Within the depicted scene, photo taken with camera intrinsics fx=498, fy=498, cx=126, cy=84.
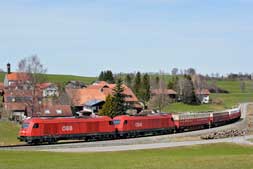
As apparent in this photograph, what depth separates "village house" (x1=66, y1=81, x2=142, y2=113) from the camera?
121 metres

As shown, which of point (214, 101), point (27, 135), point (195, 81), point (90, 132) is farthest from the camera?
point (195, 81)

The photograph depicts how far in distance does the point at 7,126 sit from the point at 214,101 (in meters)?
110

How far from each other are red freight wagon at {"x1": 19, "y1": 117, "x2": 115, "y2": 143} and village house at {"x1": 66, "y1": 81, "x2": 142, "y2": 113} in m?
57.1

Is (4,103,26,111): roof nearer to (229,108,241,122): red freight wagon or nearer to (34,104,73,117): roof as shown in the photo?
(34,104,73,117): roof

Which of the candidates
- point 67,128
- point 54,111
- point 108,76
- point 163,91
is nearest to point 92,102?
point 54,111

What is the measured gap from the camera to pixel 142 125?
69.2m

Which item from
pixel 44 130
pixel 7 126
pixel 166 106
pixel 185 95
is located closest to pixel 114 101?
pixel 7 126

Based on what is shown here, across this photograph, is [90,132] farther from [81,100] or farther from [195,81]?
[195,81]

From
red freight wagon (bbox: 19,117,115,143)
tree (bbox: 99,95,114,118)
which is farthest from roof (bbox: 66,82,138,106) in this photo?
red freight wagon (bbox: 19,117,115,143)

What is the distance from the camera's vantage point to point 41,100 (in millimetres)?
100750

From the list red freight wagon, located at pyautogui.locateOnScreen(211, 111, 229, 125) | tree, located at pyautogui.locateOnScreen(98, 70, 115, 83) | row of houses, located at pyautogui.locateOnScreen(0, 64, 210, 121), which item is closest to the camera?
red freight wagon, located at pyautogui.locateOnScreen(211, 111, 229, 125)

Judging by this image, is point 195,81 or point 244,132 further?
point 195,81

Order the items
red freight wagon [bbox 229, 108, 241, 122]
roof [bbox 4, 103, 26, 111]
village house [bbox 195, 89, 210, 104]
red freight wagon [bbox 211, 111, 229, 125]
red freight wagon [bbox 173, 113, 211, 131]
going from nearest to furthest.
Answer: red freight wagon [bbox 173, 113, 211, 131] → red freight wagon [bbox 211, 111, 229, 125] → red freight wagon [bbox 229, 108, 241, 122] → roof [bbox 4, 103, 26, 111] → village house [bbox 195, 89, 210, 104]

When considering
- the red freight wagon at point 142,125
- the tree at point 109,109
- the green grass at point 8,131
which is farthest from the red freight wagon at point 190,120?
the green grass at point 8,131
